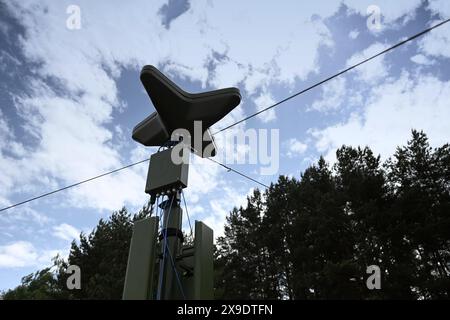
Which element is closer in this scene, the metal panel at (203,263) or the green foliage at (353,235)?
the metal panel at (203,263)

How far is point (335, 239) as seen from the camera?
689 inches

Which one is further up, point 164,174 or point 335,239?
point 335,239

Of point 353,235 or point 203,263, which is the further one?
point 353,235

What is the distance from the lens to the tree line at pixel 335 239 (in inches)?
605

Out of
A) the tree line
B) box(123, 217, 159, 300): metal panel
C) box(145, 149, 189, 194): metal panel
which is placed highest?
the tree line

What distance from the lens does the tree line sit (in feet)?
50.4

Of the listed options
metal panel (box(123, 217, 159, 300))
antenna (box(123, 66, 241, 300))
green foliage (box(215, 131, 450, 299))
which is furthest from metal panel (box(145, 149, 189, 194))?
green foliage (box(215, 131, 450, 299))

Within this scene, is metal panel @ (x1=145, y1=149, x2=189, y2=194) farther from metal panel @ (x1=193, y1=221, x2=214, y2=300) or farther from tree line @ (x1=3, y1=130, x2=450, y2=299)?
tree line @ (x1=3, y1=130, x2=450, y2=299)

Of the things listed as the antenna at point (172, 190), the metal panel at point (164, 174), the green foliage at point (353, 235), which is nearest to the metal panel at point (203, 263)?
the antenna at point (172, 190)

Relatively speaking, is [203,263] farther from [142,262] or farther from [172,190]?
[172,190]

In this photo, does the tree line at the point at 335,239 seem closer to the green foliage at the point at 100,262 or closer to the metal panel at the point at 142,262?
the green foliage at the point at 100,262

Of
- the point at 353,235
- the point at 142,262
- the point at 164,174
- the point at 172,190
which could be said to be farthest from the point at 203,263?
the point at 353,235

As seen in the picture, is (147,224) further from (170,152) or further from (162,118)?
(162,118)
